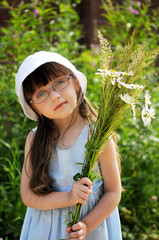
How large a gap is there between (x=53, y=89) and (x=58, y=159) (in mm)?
396

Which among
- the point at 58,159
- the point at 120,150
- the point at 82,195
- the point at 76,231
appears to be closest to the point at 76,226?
the point at 76,231

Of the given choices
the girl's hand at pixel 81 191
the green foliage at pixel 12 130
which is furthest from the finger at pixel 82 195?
the green foliage at pixel 12 130

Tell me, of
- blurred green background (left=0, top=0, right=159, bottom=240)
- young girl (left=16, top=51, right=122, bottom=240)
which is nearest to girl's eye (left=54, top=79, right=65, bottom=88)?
young girl (left=16, top=51, right=122, bottom=240)

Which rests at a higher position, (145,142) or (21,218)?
(145,142)

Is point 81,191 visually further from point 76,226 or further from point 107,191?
point 107,191

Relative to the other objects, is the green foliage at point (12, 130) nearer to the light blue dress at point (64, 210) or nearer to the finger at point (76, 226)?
the light blue dress at point (64, 210)

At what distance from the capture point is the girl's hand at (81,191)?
4.81 ft

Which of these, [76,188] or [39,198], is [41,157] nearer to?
[39,198]

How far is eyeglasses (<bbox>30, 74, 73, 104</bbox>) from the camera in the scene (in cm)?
164

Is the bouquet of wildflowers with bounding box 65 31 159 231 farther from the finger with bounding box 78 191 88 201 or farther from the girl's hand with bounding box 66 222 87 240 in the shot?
the girl's hand with bounding box 66 222 87 240

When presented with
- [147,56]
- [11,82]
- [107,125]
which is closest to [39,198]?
[107,125]

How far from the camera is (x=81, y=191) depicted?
4.86ft

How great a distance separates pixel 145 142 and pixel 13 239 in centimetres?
145

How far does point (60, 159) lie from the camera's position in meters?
1.78
